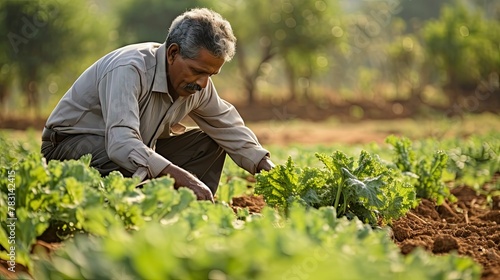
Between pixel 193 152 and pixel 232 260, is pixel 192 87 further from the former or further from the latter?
pixel 232 260

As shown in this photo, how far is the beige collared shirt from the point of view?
13.2 ft

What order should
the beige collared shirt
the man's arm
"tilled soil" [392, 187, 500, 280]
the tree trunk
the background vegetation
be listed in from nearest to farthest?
"tilled soil" [392, 187, 500, 280]
the man's arm
the beige collared shirt
the background vegetation
the tree trunk

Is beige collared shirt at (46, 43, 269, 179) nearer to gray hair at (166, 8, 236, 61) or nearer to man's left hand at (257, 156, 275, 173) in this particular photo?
man's left hand at (257, 156, 275, 173)

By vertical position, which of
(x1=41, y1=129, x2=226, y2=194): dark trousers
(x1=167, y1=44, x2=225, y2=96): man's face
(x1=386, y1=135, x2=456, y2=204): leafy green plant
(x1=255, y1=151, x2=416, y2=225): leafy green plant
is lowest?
(x1=386, y1=135, x2=456, y2=204): leafy green plant

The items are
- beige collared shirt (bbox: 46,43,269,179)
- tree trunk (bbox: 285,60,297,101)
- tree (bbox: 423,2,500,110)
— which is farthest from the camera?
tree trunk (bbox: 285,60,297,101)

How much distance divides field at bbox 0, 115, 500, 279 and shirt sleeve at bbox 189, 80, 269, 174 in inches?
12.5

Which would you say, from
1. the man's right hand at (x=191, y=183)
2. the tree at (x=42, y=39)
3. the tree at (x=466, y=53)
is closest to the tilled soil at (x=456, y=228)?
the man's right hand at (x=191, y=183)

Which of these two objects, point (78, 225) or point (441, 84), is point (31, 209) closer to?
point (78, 225)

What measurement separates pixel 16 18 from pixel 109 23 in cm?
358

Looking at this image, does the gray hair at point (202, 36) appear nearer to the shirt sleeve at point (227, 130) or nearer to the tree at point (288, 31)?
the shirt sleeve at point (227, 130)

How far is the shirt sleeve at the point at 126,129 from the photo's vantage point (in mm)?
3965

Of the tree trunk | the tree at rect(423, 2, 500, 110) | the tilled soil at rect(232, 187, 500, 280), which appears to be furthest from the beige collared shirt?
the tree trunk

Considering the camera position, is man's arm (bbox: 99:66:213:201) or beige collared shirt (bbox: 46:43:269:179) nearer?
man's arm (bbox: 99:66:213:201)

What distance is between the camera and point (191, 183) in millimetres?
3814
